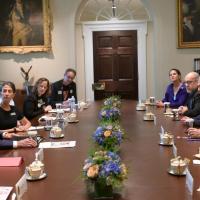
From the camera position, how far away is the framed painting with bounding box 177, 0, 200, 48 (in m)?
6.96

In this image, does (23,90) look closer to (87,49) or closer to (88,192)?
(87,49)

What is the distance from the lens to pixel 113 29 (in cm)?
763

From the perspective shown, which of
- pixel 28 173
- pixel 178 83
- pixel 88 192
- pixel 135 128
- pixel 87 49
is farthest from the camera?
pixel 87 49

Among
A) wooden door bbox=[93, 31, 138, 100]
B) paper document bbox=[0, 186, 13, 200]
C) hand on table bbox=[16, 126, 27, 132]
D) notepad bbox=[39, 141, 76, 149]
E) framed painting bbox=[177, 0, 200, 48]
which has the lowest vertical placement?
paper document bbox=[0, 186, 13, 200]

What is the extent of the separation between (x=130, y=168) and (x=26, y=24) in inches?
215

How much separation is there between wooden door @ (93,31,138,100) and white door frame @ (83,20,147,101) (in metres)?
0.08

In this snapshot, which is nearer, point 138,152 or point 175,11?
point 138,152

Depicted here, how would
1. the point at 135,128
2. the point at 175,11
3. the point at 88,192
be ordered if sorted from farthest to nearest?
the point at 175,11
the point at 135,128
the point at 88,192

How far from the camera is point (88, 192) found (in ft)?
5.95

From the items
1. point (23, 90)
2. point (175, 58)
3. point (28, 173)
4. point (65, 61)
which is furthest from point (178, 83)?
point (28, 173)

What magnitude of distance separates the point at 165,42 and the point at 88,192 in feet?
18.6

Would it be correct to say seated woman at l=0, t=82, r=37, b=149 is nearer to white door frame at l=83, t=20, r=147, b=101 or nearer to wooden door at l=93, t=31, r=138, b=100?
white door frame at l=83, t=20, r=147, b=101

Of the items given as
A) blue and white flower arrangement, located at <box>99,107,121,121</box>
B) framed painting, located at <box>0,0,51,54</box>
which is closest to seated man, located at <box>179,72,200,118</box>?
blue and white flower arrangement, located at <box>99,107,121,121</box>

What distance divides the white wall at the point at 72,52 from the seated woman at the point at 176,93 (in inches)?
67.7
